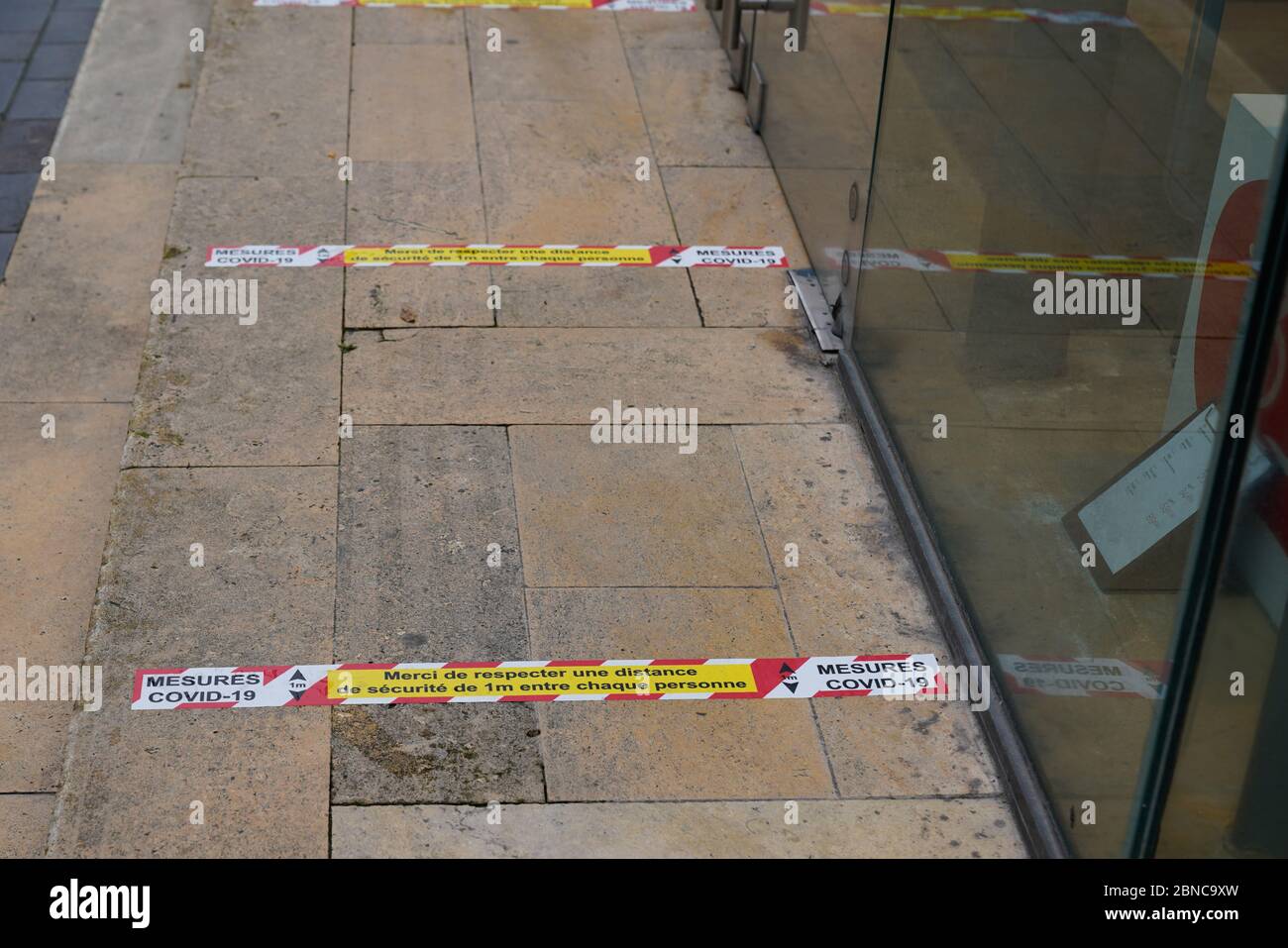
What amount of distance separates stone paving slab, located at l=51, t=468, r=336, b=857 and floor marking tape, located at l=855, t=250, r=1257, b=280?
2466 mm

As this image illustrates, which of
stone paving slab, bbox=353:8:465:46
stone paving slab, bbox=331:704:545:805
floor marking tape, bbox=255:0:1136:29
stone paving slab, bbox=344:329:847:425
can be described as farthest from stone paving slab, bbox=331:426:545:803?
stone paving slab, bbox=353:8:465:46

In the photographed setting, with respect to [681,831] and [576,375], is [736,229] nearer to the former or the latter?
[576,375]

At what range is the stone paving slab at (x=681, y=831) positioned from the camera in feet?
A: 14.5

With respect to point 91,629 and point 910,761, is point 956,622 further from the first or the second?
point 91,629

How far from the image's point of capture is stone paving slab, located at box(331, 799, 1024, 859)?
4.41 metres

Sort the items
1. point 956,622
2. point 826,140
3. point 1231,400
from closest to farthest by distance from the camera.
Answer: point 1231,400
point 956,622
point 826,140

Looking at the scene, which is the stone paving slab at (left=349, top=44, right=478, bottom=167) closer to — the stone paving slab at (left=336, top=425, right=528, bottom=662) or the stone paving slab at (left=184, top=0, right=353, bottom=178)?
the stone paving slab at (left=184, top=0, right=353, bottom=178)

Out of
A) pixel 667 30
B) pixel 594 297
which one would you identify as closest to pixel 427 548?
pixel 594 297

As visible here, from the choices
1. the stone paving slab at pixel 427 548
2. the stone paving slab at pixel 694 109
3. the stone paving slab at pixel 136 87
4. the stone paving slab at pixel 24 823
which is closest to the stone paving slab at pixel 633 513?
the stone paving slab at pixel 427 548

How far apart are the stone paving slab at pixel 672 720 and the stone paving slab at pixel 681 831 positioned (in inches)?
3.0

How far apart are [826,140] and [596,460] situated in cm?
227

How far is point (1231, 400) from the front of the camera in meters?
3.42
